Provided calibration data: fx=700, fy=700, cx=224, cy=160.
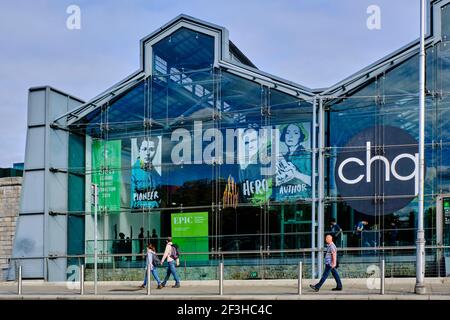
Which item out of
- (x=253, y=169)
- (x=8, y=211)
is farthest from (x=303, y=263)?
(x=8, y=211)

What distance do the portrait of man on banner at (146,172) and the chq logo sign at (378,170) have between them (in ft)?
23.1

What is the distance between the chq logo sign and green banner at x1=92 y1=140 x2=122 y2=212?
29.1 ft

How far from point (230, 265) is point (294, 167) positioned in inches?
168

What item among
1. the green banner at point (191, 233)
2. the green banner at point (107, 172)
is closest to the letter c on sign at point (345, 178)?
the green banner at point (191, 233)

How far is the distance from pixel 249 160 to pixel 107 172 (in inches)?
240

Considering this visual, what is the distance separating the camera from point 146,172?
27.4 m

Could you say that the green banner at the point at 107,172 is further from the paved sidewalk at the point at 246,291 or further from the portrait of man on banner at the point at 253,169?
the portrait of man on banner at the point at 253,169

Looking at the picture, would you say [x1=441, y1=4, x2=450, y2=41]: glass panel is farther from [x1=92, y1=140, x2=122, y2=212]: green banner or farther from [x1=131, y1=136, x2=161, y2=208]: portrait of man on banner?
[x1=92, y1=140, x2=122, y2=212]: green banner

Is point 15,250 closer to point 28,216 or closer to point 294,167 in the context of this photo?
point 28,216

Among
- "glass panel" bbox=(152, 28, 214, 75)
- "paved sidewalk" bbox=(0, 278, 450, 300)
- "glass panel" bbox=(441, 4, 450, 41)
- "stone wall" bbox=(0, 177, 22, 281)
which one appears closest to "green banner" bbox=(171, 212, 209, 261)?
"paved sidewalk" bbox=(0, 278, 450, 300)

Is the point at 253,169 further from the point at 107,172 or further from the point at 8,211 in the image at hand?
the point at 8,211

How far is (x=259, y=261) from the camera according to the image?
2528 centimetres

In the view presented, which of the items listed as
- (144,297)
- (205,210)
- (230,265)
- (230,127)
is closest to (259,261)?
(230,265)

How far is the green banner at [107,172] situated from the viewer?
1099 inches
